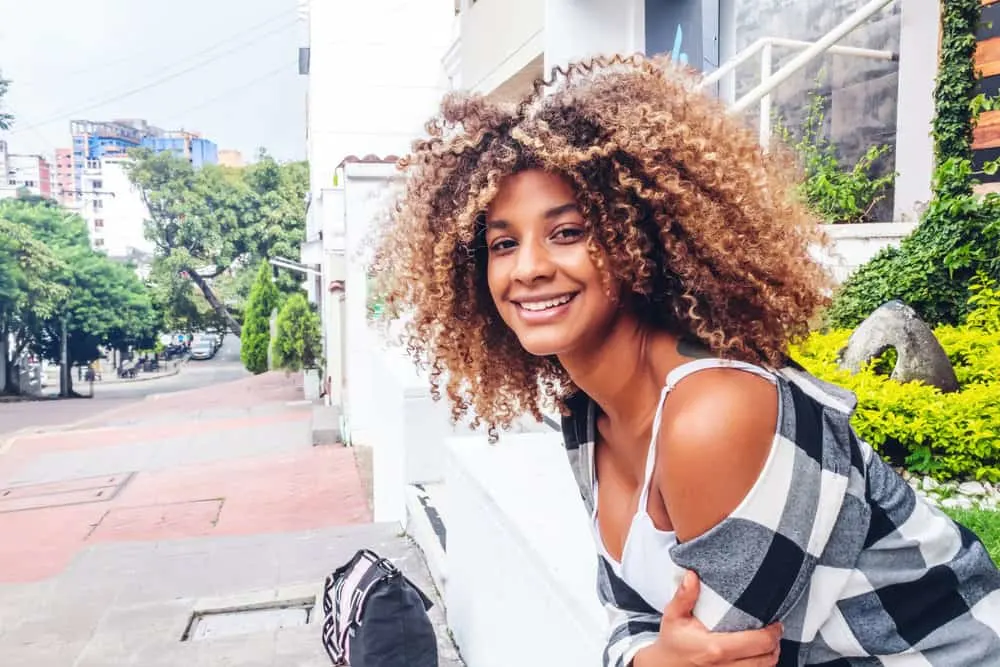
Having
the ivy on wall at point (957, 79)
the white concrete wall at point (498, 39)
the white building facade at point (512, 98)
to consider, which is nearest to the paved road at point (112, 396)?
the white building facade at point (512, 98)

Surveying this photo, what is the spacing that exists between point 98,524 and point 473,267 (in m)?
9.65

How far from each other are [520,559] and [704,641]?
1334 mm

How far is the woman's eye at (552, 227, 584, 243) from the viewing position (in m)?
1.28

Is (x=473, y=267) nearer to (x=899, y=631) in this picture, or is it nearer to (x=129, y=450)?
(x=899, y=631)

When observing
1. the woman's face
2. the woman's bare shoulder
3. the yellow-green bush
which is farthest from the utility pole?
the woman's bare shoulder

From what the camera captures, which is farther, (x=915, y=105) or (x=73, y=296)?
(x=73, y=296)

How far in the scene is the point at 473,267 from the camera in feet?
4.90

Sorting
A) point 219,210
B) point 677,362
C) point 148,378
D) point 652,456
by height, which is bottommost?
point 148,378

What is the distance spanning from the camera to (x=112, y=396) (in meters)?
34.2

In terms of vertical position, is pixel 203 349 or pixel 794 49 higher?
pixel 794 49

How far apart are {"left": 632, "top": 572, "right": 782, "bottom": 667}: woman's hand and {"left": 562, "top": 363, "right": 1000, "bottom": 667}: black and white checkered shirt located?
0.01 metres

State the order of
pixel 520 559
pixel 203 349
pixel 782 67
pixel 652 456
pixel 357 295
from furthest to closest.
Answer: pixel 203 349 → pixel 357 295 → pixel 782 67 → pixel 520 559 → pixel 652 456

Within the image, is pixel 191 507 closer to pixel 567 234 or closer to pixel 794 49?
pixel 794 49

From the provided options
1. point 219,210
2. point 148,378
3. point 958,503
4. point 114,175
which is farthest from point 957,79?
point 114,175
